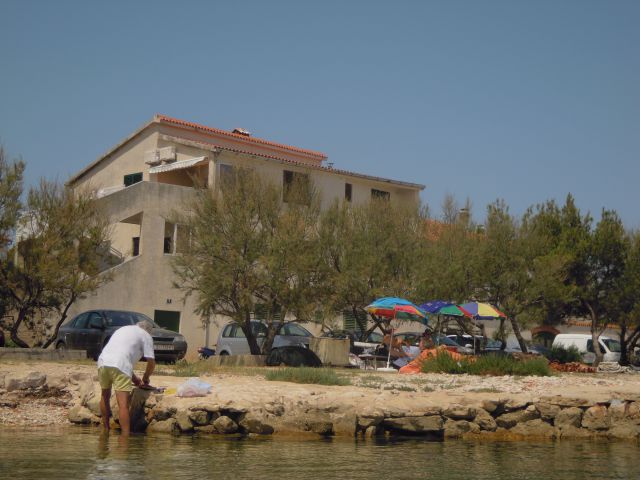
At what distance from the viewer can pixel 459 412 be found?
49.2 ft

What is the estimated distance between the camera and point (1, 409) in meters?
15.2

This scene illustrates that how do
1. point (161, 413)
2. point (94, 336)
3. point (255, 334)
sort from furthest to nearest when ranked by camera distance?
point (255, 334)
point (94, 336)
point (161, 413)

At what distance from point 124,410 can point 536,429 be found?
740 centimetres

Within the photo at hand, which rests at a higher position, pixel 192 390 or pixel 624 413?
pixel 192 390

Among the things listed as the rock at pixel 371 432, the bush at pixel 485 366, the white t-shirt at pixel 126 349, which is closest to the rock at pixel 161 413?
the white t-shirt at pixel 126 349

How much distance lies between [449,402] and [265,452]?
406 cm

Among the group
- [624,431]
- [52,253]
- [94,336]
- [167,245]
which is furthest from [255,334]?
[624,431]

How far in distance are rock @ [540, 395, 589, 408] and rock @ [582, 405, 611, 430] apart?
19 centimetres

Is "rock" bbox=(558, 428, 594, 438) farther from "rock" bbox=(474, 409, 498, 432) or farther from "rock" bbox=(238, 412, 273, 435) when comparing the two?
"rock" bbox=(238, 412, 273, 435)

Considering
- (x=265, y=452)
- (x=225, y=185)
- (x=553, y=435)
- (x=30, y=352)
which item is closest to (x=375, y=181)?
(x=225, y=185)

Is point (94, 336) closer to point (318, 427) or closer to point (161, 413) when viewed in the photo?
point (161, 413)

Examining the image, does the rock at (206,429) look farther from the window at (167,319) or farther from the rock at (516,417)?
the window at (167,319)

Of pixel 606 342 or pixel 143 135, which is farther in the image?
pixel 143 135

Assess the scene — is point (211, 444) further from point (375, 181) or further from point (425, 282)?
point (375, 181)
